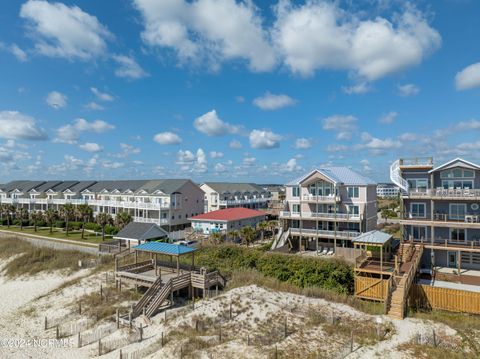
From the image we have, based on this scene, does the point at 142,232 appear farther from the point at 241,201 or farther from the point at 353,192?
the point at 241,201

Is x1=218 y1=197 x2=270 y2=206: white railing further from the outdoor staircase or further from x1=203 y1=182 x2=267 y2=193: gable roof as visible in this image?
the outdoor staircase

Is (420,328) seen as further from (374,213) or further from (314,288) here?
(374,213)

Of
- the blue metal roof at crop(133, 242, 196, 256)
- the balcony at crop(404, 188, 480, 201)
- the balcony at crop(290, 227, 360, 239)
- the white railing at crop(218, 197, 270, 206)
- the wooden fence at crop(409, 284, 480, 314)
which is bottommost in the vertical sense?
the wooden fence at crop(409, 284, 480, 314)

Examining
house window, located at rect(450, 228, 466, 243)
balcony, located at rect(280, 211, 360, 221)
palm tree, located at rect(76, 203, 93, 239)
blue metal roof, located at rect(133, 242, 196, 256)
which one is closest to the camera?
blue metal roof, located at rect(133, 242, 196, 256)

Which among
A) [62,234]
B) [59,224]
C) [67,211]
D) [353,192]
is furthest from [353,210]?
[59,224]

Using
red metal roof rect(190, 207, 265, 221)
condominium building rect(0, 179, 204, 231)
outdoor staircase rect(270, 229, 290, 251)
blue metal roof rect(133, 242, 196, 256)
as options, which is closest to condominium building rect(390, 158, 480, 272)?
outdoor staircase rect(270, 229, 290, 251)

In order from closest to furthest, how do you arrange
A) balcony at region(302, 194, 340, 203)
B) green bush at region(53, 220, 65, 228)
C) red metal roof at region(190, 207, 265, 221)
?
balcony at region(302, 194, 340, 203) → red metal roof at region(190, 207, 265, 221) → green bush at region(53, 220, 65, 228)
